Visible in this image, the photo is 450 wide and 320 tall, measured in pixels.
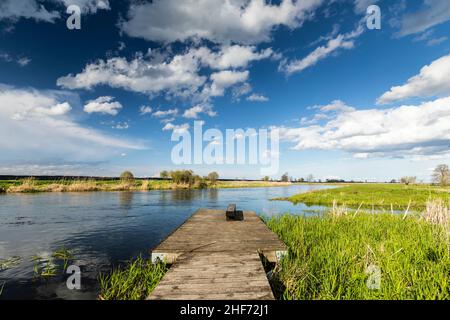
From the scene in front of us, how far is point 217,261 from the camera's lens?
5512 mm

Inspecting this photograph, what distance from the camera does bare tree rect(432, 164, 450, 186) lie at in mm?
56228

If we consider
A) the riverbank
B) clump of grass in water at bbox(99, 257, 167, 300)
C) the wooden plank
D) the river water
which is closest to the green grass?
the riverbank

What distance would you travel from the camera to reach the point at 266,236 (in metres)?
7.99

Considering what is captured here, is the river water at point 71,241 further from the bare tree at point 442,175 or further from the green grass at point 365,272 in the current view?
the bare tree at point 442,175

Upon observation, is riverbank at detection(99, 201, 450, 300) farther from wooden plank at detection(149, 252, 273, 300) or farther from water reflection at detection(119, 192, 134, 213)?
water reflection at detection(119, 192, 134, 213)

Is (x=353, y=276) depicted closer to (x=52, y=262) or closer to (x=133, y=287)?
(x=133, y=287)

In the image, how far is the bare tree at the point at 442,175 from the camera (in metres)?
56.2

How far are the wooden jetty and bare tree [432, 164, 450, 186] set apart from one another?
67675 mm

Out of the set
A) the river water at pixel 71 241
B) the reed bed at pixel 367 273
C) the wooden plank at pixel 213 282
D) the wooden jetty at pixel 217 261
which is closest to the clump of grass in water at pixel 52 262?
the river water at pixel 71 241

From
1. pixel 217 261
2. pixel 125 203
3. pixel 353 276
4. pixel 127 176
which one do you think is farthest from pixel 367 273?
pixel 127 176

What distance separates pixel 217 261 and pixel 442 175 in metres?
76.2
